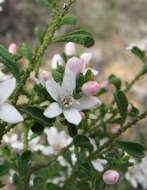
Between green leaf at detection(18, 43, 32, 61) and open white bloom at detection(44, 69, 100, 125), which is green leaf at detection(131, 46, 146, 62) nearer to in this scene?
green leaf at detection(18, 43, 32, 61)

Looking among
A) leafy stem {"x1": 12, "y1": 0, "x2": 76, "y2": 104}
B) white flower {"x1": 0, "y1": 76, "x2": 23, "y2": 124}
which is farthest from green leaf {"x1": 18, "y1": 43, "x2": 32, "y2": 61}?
white flower {"x1": 0, "y1": 76, "x2": 23, "y2": 124}

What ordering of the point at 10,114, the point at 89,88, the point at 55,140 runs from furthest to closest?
the point at 55,140, the point at 89,88, the point at 10,114

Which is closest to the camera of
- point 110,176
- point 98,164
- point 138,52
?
point 110,176

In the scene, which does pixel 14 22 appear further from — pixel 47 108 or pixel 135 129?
pixel 47 108

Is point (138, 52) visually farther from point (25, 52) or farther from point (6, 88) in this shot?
point (6, 88)

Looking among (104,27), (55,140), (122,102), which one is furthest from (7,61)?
(104,27)

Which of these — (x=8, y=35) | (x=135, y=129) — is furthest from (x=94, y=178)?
(x=8, y=35)

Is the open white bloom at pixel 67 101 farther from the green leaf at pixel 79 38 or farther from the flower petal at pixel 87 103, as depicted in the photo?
the green leaf at pixel 79 38
